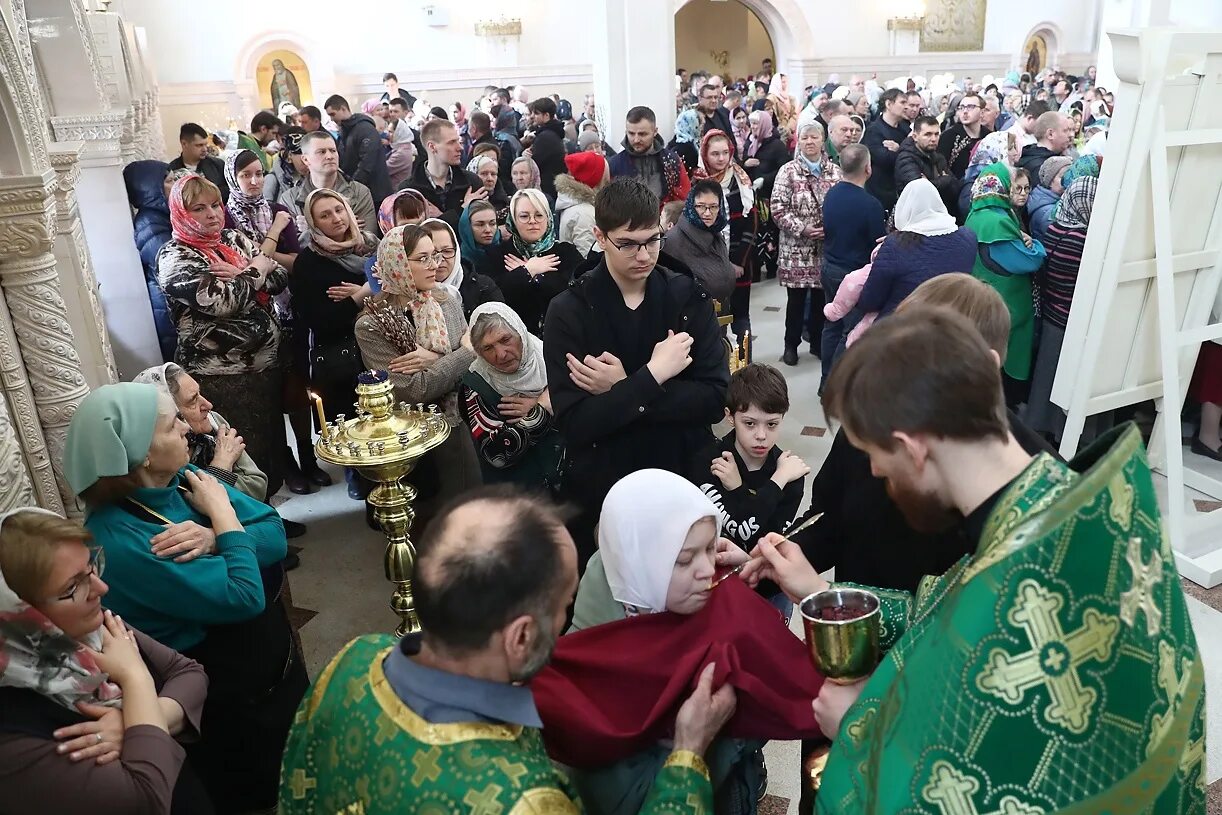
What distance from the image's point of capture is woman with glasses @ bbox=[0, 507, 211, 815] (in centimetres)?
153

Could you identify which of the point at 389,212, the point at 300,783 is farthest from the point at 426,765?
the point at 389,212

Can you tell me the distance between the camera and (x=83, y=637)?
1.69 meters

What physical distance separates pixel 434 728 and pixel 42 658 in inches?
37.4

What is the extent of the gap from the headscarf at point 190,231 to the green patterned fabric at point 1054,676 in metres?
3.63

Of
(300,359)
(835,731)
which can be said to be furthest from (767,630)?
(300,359)

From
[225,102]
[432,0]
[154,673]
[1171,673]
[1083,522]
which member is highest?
[432,0]

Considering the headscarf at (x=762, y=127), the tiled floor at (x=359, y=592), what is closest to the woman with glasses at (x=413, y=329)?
the tiled floor at (x=359, y=592)

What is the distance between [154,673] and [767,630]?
1367 mm

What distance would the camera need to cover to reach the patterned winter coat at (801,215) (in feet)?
18.9

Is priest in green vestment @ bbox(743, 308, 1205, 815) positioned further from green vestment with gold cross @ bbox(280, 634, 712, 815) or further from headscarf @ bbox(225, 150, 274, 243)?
headscarf @ bbox(225, 150, 274, 243)

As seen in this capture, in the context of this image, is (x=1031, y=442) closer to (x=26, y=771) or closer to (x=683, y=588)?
(x=683, y=588)

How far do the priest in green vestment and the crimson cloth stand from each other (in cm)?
31

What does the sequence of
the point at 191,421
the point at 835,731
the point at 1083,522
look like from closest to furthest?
the point at 1083,522 → the point at 835,731 → the point at 191,421

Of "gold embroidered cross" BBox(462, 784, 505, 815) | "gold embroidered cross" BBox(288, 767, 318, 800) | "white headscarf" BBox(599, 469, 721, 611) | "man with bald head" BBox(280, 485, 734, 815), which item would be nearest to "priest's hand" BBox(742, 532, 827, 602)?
"white headscarf" BBox(599, 469, 721, 611)
